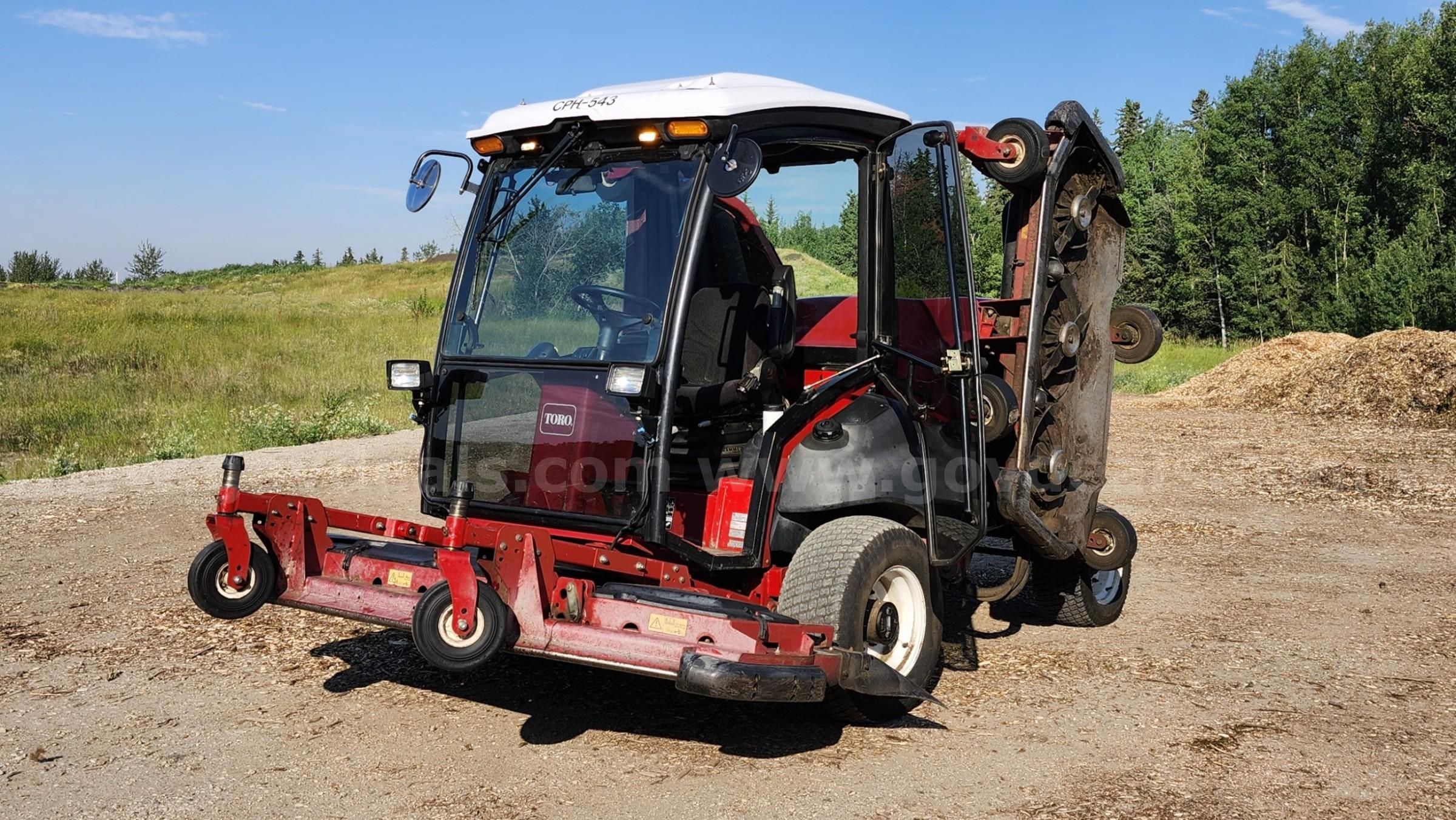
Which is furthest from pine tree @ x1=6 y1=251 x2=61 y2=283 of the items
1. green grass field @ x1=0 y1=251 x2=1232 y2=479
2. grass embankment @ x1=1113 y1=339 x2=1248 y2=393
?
grass embankment @ x1=1113 y1=339 x2=1248 y2=393

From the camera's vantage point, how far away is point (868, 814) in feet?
14.1

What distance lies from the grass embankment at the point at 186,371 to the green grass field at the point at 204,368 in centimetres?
5

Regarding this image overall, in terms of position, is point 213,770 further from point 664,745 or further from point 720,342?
point 720,342

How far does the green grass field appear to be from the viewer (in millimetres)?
16297

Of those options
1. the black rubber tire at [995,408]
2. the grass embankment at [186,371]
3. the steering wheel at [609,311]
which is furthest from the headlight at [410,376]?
the grass embankment at [186,371]

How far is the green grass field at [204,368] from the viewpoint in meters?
16.3

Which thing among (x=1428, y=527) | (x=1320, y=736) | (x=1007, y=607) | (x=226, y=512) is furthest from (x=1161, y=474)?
(x=226, y=512)

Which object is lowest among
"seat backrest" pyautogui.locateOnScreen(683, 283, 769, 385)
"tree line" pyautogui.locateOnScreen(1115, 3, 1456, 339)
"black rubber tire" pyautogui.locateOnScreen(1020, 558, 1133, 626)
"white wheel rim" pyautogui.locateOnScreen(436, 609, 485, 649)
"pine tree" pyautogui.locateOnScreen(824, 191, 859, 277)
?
"black rubber tire" pyautogui.locateOnScreen(1020, 558, 1133, 626)

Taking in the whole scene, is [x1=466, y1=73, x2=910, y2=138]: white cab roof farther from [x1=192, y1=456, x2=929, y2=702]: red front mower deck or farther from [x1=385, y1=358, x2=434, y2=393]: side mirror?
[x1=192, y1=456, x2=929, y2=702]: red front mower deck

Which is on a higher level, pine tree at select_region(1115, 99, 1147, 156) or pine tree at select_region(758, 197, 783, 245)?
pine tree at select_region(1115, 99, 1147, 156)

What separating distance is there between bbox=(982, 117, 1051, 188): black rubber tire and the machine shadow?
266 cm

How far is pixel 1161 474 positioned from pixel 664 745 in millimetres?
10215

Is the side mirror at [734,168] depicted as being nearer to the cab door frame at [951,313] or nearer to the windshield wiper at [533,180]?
the windshield wiper at [533,180]

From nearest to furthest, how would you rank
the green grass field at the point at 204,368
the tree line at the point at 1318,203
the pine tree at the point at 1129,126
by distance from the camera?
1. the green grass field at the point at 204,368
2. the tree line at the point at 1318,203
3. the pine tree at the point at 1129,126
